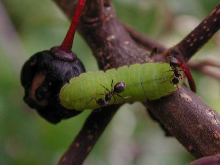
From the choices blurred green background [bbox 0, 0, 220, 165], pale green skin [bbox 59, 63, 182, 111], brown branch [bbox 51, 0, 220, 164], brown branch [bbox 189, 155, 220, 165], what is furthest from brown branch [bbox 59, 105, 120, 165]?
blurred green background [bbox 0, 0, 220, 165]

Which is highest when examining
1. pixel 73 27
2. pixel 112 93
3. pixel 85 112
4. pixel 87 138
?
pixel 73 27

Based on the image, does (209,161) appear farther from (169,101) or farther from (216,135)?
(169,101)

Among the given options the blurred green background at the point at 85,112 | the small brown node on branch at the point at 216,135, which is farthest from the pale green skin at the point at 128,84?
the blurred green background at the point at 85,112

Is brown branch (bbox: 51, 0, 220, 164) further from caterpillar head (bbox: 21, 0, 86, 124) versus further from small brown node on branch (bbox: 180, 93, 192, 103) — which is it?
caterpillar head (bbox: 21, 0, 86, 124)

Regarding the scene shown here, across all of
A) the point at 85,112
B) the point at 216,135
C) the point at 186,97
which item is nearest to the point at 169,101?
the point at 186,97

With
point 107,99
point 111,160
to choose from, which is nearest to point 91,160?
point 111,160

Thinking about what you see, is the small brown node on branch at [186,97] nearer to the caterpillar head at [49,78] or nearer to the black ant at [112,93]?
the black ant at [112,93]
